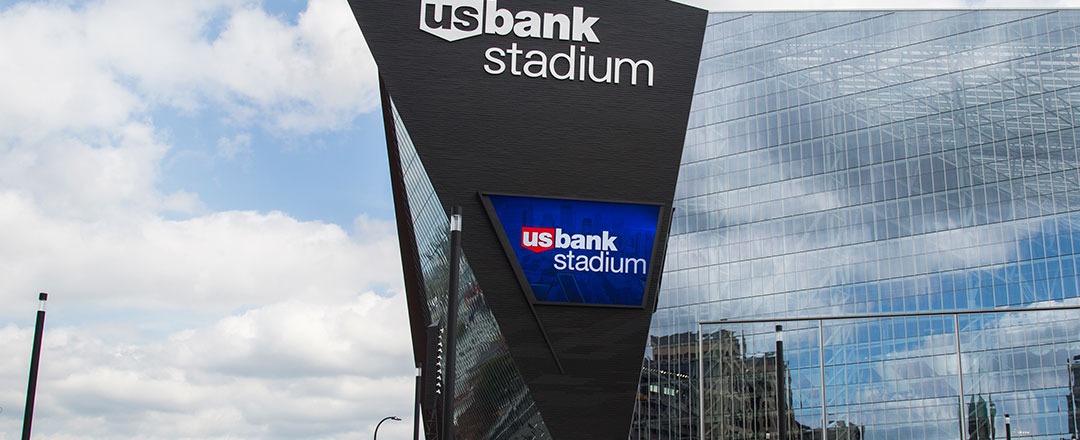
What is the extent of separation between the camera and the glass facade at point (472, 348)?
39.3m

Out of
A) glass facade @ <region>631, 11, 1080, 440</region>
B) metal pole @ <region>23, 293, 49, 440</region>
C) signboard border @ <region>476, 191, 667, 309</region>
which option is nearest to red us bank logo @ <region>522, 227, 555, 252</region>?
signboard border @ <region>476, 191, 667, 309</region>

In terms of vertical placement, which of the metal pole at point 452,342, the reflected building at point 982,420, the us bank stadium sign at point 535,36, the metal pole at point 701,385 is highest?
the us bank stadium sign at point 535,36

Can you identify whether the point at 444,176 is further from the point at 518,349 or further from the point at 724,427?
the point at 724,427

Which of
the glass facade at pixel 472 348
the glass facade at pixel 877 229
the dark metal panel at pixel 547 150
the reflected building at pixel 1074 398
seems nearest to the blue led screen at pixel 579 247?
the dark metal panel at pixel 547 150

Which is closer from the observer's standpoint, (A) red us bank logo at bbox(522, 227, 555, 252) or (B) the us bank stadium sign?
(A) red us bank logo at bbox(522, 227, 555, 252)

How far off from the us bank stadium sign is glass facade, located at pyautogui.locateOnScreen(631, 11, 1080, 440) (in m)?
26.5

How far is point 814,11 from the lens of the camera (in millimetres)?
68000

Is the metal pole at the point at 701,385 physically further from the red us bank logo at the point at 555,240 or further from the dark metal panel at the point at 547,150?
the red us bank logo at the point at 555,240

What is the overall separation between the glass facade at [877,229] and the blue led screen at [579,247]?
24.7 m

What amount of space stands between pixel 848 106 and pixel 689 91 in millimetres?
29680

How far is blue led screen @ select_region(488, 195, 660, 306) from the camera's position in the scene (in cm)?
3675

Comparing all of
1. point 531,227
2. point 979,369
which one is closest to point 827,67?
point 979,369

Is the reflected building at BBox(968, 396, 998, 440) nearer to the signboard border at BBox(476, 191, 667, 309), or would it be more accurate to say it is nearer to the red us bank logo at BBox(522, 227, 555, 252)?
the signboard border at BBox(476, 191, 667, 309)

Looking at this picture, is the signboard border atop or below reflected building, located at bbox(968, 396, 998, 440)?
atop
